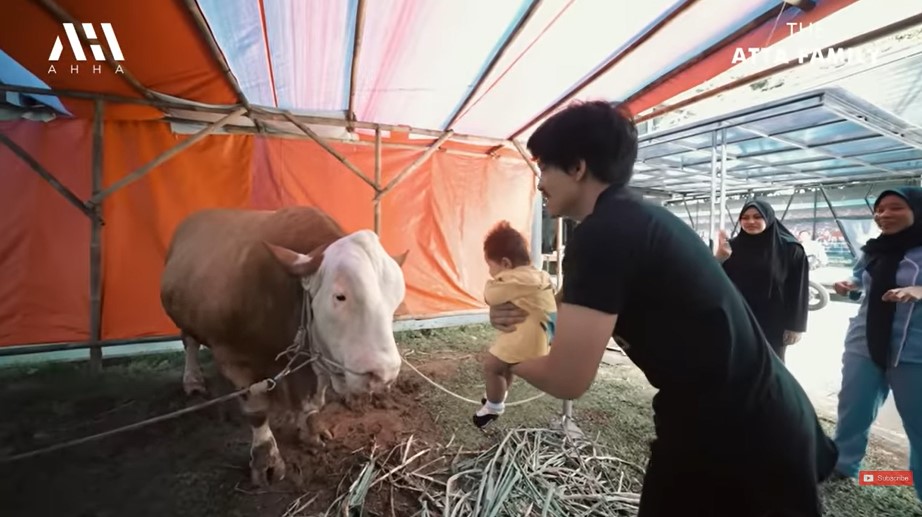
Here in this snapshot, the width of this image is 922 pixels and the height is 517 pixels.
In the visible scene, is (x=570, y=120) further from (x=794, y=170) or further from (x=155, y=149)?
(x=794, y=170)

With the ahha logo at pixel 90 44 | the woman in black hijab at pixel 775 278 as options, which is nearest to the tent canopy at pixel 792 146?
the woman in black hijab at pixel 775 278

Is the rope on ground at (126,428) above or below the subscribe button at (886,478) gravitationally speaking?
above

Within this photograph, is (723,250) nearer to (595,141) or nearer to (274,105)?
(595,141)

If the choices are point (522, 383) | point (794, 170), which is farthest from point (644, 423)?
point (794, 170)

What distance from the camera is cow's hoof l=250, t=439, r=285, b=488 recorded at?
253cm

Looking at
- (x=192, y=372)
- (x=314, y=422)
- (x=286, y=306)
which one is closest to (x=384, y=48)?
(x=286, y=306)

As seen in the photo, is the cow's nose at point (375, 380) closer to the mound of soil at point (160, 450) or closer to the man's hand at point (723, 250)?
the mound of soil at point (160, 450)

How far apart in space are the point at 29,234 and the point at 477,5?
17.0ft

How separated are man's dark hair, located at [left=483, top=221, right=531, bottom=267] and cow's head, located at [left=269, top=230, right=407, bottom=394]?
658mm

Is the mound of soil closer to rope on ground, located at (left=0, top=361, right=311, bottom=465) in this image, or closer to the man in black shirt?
rope on ground, located at (left=0, top=361, right=311, bottom=465)

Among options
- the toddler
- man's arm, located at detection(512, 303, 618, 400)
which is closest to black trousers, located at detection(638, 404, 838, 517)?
man's arm, located at detection(512, 303, 618, 400)

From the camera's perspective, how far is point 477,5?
262cm

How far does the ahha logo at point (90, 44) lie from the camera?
8.93ft

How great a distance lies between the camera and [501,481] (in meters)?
2.42
